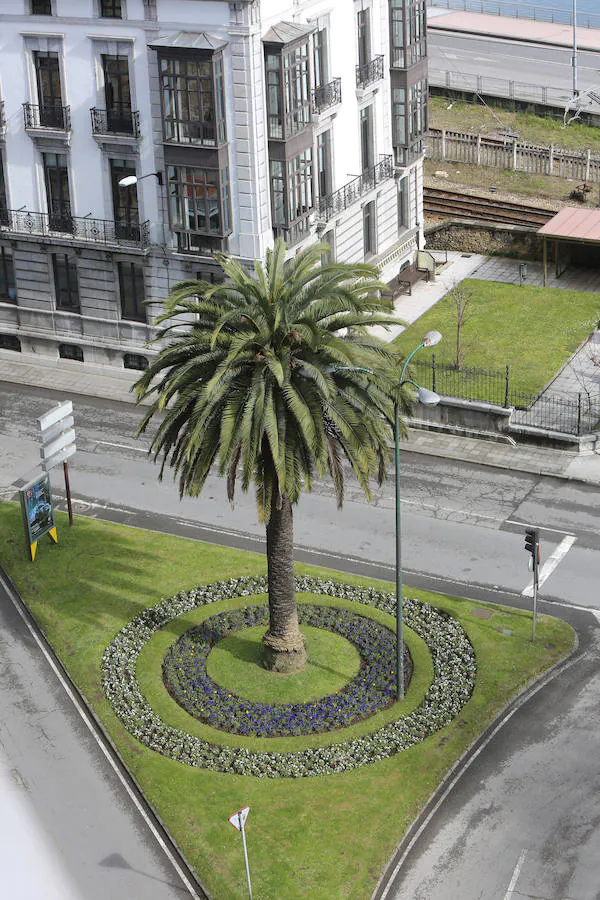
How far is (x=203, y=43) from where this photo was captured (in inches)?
2096

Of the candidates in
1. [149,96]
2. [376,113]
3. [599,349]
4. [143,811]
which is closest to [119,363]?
[149,96]

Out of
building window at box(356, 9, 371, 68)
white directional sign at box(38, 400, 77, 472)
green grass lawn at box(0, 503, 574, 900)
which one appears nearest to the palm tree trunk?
green grass lawn at box(0, 503, 574, 900)

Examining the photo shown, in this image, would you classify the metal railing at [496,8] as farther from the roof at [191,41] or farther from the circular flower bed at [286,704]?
the circular flower bed at [286,704]

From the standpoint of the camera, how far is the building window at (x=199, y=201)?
182 feet

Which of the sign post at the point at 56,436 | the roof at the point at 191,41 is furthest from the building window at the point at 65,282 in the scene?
the sign post at the point at 56,436

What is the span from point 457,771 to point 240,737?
6.01 m

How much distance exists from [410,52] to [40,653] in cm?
3554

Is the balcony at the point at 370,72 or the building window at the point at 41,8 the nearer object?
the building window at the point at 41,8

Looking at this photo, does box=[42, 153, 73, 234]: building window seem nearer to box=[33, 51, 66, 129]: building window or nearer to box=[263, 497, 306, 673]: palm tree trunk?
box=[33, 51, 66, 129]: building window

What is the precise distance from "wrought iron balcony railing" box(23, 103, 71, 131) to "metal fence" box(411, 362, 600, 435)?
703 inches

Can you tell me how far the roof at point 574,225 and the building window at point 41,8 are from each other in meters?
25.2

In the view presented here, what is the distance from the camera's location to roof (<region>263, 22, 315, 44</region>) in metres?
54.2

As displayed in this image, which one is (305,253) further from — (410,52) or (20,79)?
(410,52)

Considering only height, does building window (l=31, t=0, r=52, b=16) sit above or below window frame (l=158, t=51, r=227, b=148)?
above
